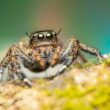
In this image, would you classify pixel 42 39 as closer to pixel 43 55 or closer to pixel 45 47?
pixel 45 47

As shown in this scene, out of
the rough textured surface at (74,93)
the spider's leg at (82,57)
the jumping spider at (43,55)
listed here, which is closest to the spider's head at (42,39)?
the jumping spider at (43,55)

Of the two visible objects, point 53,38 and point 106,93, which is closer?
point 106,93

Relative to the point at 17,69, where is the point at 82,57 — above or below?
above

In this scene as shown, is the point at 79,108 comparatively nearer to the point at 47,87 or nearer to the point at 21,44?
the point at 47,87

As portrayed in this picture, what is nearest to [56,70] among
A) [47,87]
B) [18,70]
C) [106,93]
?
[18,70]

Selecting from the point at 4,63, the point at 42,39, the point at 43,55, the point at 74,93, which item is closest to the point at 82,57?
the point at 43,55

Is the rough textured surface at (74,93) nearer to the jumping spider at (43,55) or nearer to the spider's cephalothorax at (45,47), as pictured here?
the jumping spider at (43,55)

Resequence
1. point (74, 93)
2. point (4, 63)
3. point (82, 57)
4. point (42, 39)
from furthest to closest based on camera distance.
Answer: point (4, 63) < point (42, 39) < point (82, 57) < point (74, 93)
